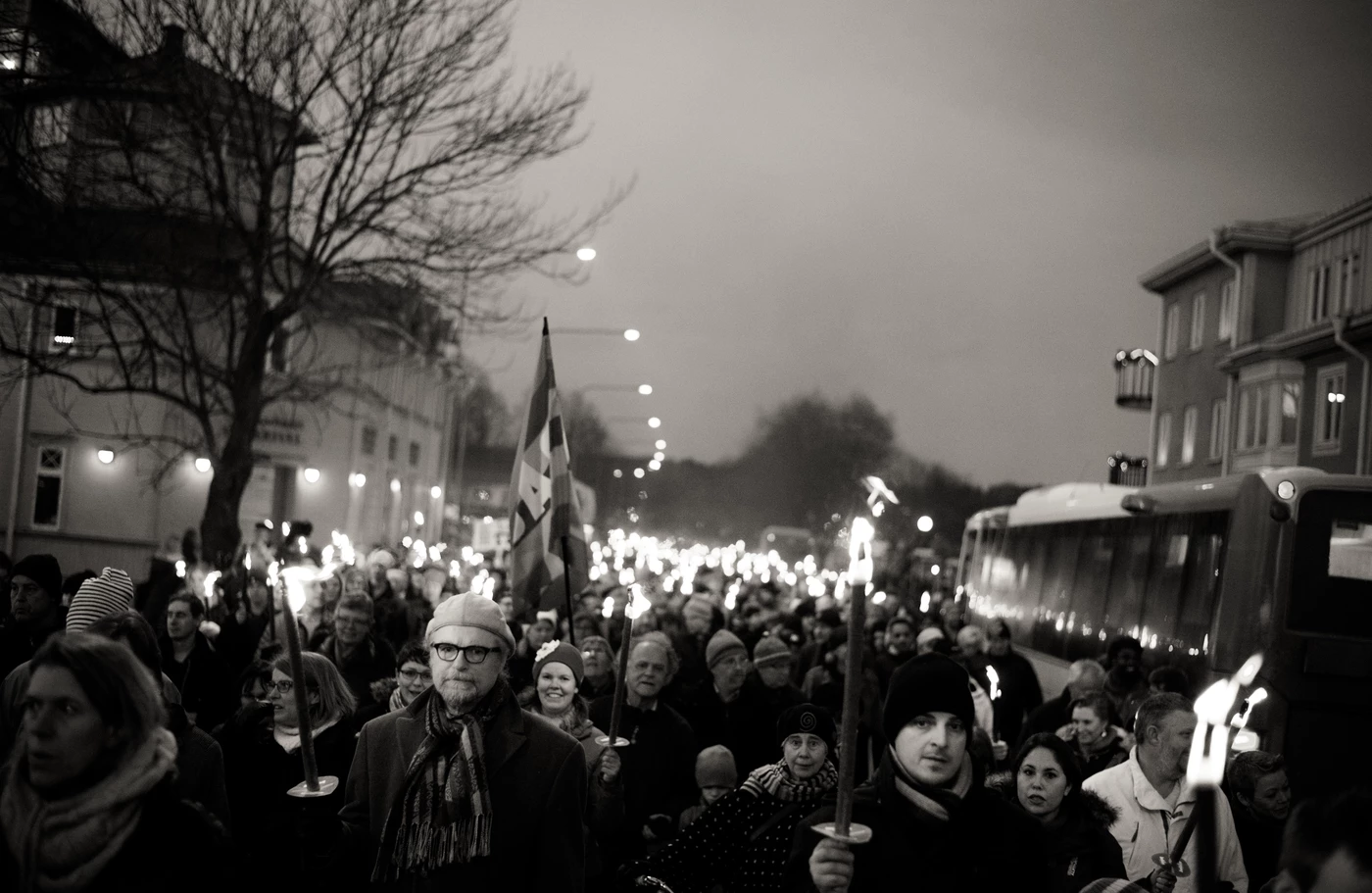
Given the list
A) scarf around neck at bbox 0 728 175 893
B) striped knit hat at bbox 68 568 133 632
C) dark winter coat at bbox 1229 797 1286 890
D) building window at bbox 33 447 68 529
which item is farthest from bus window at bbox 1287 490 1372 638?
building window at bbox 33 447 68 529

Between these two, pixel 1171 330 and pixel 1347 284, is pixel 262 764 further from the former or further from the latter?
pixel 1171 330

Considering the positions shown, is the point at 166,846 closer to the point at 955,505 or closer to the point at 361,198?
the point at 361,198

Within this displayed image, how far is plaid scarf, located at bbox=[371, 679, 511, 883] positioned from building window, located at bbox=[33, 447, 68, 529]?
1382 inches

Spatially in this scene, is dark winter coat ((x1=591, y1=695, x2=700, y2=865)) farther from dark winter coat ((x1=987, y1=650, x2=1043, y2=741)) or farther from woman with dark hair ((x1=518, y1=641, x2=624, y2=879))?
dark winter coat ((x1=987, y1=650, x2=1043, y2=741))

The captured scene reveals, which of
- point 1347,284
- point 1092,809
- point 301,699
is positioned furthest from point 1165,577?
point 1347,284

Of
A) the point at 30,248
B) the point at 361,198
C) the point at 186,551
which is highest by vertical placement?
the point at 361,198

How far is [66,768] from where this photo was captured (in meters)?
3.35

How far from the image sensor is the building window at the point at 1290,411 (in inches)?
1436

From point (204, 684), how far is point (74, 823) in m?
5.39

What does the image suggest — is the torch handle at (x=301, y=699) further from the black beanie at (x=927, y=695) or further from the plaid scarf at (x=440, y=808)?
the black beanie at (x=927, y=695)

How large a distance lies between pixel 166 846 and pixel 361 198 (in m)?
21.3

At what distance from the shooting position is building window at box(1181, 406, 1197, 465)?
44.0 m

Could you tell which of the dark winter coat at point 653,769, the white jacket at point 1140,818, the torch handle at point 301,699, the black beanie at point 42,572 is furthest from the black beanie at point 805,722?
the black beanie at point 42,572

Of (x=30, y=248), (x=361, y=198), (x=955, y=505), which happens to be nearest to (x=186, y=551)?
(x=361, y=198)
